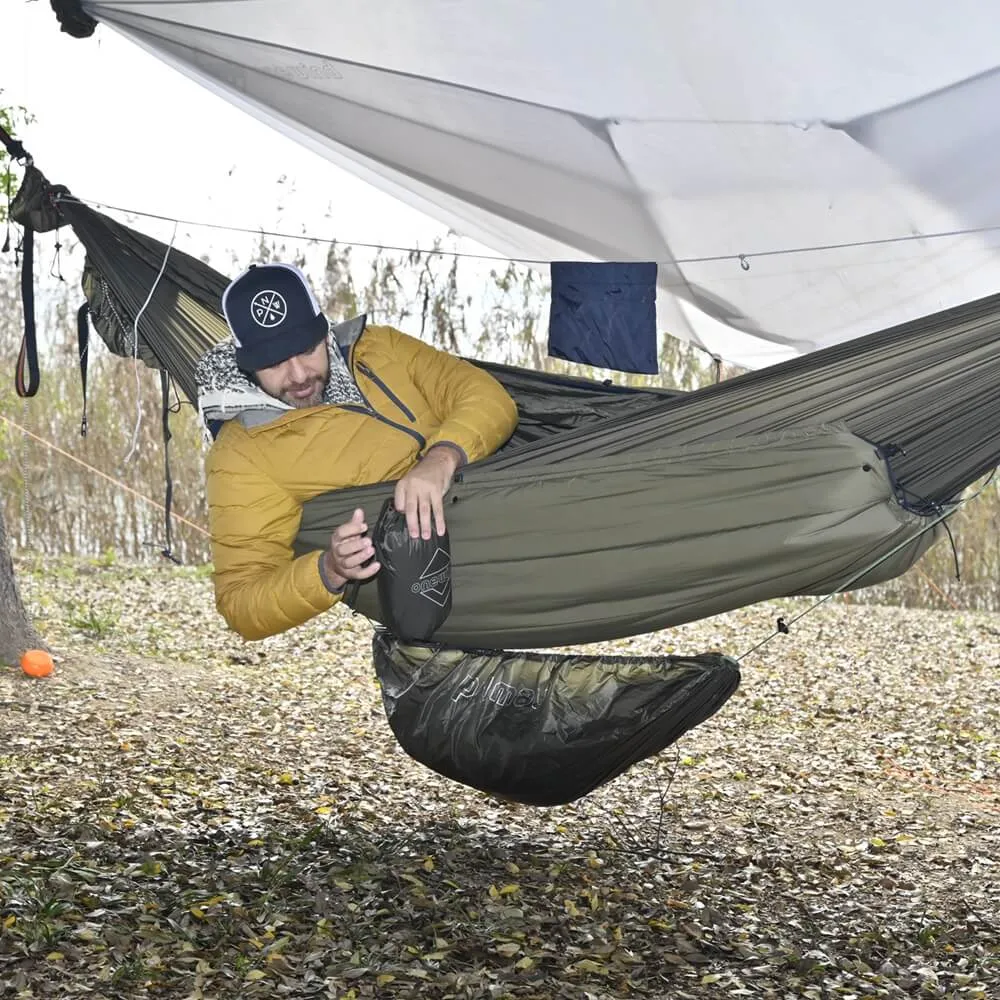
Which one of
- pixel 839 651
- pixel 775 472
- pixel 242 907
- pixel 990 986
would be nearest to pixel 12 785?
pixel 242 907

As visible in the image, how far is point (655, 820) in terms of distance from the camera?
9.71 ft

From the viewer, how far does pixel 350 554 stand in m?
1.85

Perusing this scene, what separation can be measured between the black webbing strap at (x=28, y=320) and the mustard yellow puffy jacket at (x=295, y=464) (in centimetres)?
68

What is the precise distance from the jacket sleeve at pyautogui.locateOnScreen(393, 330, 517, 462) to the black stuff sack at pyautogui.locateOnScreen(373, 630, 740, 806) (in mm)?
361

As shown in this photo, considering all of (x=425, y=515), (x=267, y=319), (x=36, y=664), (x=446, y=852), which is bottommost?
(x=446, y=852)

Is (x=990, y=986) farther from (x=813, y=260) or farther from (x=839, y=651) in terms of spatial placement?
(x=839, y=651)

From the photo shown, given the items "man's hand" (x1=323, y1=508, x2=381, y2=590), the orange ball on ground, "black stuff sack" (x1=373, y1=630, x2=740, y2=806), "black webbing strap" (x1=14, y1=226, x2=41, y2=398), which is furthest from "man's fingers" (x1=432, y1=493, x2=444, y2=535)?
the orange ball on ground

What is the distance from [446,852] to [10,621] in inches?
76.6

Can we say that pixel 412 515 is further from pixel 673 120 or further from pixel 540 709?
pixel 673 120

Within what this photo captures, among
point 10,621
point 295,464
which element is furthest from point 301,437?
point 10,621

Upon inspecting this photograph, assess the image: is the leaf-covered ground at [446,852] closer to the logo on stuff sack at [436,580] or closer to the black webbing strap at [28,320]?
the logo on stuff sack at [436,580]

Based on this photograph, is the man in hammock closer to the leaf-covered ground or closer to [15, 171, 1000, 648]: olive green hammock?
[15, 171, 1000, 648]: olive green hammock

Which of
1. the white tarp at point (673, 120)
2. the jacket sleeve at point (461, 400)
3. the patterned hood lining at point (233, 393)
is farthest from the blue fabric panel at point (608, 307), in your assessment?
the patterned hood lining at point (233, 393)

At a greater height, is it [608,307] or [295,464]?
[608,307]
